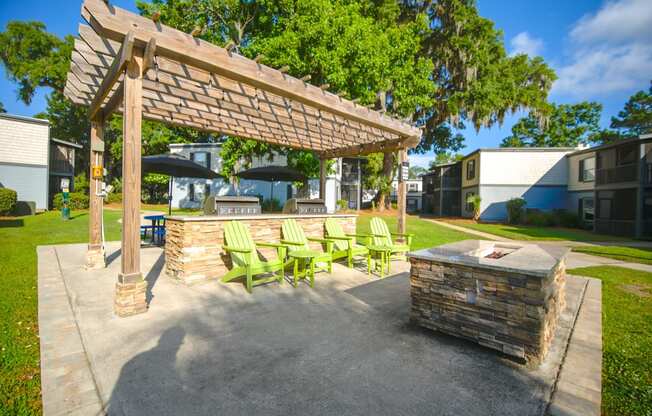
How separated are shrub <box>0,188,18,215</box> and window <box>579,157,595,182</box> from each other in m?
31.3

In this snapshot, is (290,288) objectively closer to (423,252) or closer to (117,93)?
(423,252)

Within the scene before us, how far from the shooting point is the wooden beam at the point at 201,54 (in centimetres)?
299

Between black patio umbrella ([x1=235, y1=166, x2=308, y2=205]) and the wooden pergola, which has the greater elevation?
the wooden pergola

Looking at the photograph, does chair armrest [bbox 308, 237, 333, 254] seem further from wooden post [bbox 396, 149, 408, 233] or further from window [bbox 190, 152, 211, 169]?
window [bbox 190, 152, 211, 169]

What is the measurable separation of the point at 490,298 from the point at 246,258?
3.23 m

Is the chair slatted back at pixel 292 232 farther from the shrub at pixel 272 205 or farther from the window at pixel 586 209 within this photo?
the window at pixel 586 209

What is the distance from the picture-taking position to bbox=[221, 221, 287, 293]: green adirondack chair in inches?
178

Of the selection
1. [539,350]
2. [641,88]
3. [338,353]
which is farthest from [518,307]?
[641,88]

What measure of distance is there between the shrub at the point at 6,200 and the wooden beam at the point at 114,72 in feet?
42.2

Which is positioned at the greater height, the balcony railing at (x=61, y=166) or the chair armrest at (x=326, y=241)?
the balcony railing at (x=61, y=166)

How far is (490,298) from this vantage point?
2725 mm

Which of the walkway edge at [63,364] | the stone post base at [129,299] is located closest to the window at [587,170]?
the stone post base at [129,299]

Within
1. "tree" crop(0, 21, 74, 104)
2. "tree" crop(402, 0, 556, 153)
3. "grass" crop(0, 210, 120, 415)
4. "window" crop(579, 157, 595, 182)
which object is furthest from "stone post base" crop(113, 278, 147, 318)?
"tree" crop(0, 21, 74, 104)

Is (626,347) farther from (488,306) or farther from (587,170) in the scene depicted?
(587,170)
